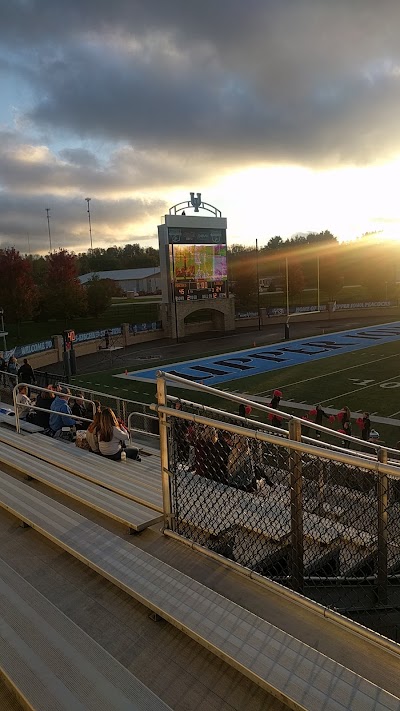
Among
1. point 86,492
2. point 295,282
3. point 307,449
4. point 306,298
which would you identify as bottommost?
point 306,298

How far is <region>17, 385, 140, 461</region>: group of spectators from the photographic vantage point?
6.20 m

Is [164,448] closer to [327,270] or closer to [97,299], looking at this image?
[97,299]

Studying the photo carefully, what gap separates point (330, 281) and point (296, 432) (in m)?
77.7

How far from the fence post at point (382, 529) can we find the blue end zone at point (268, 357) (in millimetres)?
21989

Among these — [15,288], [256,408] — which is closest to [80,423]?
[256,408]

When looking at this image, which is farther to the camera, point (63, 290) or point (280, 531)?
point (63, 290)

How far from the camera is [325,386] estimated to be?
944 inches

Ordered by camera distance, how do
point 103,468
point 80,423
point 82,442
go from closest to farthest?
1. point 103,468
2. point 82,442
3. point 80,423

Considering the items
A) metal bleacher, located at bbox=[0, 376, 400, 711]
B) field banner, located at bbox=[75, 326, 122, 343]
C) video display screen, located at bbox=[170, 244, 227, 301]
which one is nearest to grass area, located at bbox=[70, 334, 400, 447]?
field banner, located at bbox=[75, 326, 122, 343]

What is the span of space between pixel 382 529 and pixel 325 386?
21248 millimetres

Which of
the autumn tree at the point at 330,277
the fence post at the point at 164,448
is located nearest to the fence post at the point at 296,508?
the fence post at the point at 164,448

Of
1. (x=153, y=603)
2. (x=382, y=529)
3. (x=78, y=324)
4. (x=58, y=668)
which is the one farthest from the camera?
(x=78, y=324)

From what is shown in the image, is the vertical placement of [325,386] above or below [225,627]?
below

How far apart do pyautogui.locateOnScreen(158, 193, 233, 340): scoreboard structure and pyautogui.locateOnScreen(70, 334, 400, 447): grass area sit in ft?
43.6
